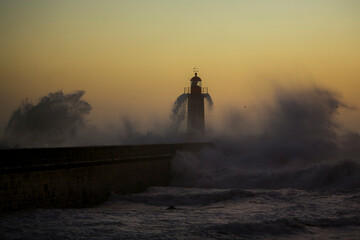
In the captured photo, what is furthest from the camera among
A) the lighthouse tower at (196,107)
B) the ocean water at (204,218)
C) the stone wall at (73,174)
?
the lighthouse tower at (196,107)

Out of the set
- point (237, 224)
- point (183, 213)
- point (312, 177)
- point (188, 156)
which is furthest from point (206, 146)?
point (237, 224)

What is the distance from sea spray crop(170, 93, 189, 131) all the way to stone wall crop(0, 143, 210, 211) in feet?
31.8

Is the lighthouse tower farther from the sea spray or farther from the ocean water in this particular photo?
the ocean water

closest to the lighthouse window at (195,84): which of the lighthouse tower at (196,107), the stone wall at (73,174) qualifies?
the lighthouse tower at (196,107)

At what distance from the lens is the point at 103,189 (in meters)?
14.4

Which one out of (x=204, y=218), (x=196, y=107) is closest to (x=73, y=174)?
(x=204, y=218)

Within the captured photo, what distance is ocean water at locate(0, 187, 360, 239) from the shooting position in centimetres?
949

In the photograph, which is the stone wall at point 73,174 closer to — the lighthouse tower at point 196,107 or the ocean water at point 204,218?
the ocean water at point 204,218

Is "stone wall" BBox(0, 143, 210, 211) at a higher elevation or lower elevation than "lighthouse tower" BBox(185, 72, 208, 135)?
lower

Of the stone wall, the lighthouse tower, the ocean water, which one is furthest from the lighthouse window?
the ocean water

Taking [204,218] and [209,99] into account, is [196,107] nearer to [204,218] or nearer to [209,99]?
[209,99]

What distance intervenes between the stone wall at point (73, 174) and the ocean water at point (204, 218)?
15.4 inches

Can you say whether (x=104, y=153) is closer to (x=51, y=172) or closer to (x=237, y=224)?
(x=51, y=172)

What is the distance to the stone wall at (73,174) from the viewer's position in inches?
433
